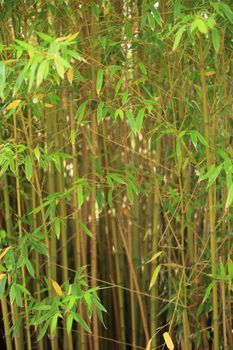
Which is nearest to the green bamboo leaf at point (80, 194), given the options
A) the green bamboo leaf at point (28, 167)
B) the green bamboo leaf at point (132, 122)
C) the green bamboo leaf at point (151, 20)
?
the green bamboo leaf at point (28, 167)

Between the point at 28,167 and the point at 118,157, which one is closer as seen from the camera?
the point at 28,167

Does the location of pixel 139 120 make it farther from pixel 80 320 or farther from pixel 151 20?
pixel 80 320

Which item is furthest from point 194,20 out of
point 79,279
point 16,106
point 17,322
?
point 17,322

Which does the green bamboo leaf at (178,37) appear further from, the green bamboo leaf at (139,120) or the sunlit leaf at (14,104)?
the sunlit leaf at (14,104)

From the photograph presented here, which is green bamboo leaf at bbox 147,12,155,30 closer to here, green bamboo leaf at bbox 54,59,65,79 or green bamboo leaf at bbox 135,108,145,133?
green bamboo leaf at bbox 135,108,145,133

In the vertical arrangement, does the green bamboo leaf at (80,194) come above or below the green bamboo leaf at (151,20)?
below

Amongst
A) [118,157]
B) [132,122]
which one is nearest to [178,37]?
[132,122]

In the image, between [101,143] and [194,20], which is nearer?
[194,20]

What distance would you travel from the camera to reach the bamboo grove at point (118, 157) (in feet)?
6.80

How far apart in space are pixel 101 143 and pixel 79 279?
1.01 metres

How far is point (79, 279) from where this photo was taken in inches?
85.2

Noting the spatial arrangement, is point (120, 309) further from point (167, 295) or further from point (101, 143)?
point (101, 143)

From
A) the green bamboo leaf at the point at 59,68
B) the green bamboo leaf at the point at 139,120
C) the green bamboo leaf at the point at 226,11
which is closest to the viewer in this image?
the green bamboo leaf at the point at 59,68

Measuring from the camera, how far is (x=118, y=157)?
119 inches
